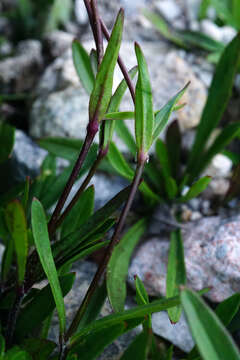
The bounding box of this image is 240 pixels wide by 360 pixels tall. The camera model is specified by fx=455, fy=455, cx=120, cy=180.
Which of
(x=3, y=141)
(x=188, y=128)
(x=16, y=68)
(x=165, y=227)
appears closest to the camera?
(x=3, y=141)

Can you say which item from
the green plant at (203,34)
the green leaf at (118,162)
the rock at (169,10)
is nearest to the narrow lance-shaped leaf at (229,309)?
the green leaf at (118,162)

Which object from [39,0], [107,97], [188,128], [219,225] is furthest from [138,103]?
[39,0]

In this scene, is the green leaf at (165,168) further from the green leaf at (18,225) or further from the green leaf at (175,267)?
the green leaf at (18,225)

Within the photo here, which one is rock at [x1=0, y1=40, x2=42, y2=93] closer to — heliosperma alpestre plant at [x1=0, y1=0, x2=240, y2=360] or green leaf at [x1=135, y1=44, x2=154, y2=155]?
heliosperma alpestre plant at [x1=0, y1=0, x2=240, y2=360]

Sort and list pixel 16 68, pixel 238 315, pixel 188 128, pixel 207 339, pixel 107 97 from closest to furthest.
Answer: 1. pixel 207 339
2. pixel 107 97
3. pixel 238 315
4. pixel 188 128
5. pixel 16 68

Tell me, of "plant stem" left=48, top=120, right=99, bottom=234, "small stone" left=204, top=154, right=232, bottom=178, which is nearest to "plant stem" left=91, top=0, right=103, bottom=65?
"plant stem" left=48, top=120, right=99, bottom=234

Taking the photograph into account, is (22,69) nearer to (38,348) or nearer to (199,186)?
(199,186)

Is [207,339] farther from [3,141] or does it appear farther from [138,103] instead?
[3,141]

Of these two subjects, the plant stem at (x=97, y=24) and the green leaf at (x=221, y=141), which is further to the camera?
the green leaf at (x=221, y=141)
